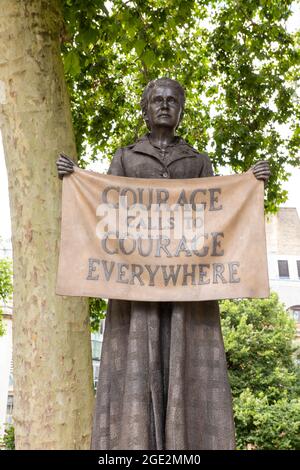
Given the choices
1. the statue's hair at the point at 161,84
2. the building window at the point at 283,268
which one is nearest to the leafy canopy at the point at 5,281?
the statue's hair at the point at 161,84

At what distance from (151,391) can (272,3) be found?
893 cm

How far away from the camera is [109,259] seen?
3.64 metres

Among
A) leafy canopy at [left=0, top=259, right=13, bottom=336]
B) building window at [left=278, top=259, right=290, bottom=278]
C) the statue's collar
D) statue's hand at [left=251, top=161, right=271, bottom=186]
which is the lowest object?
statue's hand at [left=251, top=161, right=271, bottom=186]

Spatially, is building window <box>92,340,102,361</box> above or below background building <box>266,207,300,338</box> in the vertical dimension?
below

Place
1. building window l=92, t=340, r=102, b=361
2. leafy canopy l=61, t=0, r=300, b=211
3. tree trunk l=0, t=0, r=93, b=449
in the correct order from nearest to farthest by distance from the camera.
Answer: tree trunk l=0, t=0, r=93, b=449 → leafy canopy l=61, t=0, r=300, b=211 → building window l=92, t=340, r=102, b=361

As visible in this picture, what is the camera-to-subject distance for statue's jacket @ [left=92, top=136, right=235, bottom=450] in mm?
3232

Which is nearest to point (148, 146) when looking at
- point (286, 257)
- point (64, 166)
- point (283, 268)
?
point (64, 166)

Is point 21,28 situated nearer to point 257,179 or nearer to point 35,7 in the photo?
point 35,7

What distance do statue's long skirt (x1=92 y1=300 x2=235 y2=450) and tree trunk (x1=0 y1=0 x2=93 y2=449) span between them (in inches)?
61.4

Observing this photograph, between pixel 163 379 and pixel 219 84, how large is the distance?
929 centimetres

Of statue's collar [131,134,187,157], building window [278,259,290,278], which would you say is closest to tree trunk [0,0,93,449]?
statue's collar [131,134,187,157]

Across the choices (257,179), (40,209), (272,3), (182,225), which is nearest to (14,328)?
Answer: (40,209)

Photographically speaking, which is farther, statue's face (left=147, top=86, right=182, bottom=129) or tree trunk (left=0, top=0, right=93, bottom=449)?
tree trunk (left=0, top=0, right=93, bottom=449)

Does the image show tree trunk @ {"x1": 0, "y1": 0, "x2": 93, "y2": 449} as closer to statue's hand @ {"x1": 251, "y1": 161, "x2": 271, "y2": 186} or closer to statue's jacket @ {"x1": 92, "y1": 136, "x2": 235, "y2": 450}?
statue's jacket @ {"x1": 92, "y1": 136, "x2": 235, "y2": 450}
